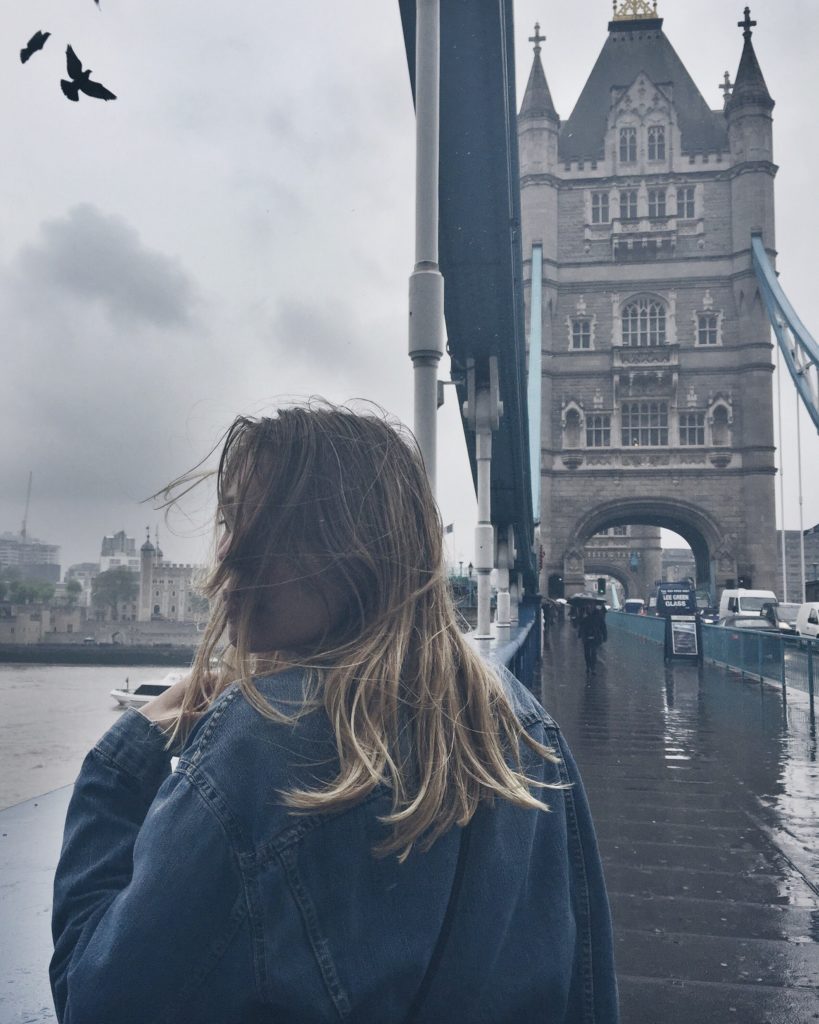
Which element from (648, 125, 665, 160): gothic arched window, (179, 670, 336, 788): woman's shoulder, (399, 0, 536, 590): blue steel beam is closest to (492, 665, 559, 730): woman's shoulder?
(179, 670, 336, 788): woman's shoulder

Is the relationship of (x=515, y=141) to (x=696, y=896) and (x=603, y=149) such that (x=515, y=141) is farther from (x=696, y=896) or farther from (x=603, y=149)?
(x=603, y=149)

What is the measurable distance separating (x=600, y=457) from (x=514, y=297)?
28.8m

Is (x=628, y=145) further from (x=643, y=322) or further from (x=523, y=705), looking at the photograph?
(x=523, y=705)

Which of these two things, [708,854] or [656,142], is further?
[656,142]

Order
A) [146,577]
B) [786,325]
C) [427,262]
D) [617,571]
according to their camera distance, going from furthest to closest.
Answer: [146,577] → [617,571] → [786,325] → [427,262]

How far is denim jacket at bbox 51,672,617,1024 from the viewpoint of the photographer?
2.68 feet

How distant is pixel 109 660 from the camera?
68.5 meters

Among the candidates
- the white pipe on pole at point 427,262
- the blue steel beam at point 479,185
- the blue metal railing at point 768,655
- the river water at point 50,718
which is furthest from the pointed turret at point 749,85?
the white pipe on pole at point 427,262

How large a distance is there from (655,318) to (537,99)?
11826mm

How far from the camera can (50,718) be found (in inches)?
1807

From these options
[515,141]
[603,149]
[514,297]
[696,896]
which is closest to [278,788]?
[696,896]

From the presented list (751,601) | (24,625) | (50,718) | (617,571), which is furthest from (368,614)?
(24,625)

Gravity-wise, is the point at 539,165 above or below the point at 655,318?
above

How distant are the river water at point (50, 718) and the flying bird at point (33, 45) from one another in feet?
70.9
